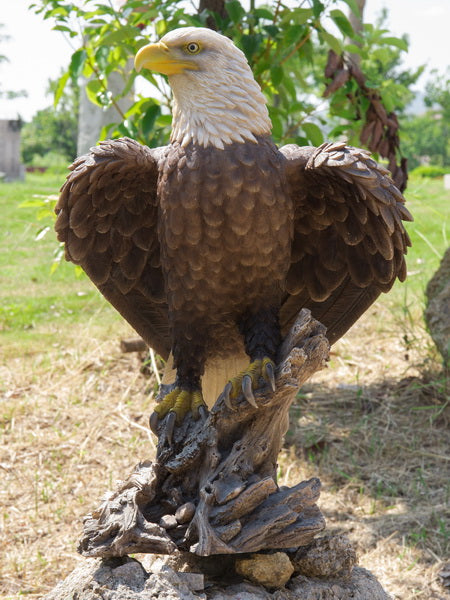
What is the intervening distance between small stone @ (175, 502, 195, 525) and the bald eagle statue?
336mm

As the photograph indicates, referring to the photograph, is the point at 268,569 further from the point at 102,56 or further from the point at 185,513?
the point at 102,56

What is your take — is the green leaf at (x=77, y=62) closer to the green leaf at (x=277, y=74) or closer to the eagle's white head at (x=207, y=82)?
the green leaf at (x=277, y=74)

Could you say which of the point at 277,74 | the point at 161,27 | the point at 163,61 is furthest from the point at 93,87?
the point at 163,61

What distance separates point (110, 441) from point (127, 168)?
2395 mm

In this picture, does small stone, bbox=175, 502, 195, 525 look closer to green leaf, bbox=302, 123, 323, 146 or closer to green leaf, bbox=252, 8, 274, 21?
green leaf, bbox=302, 123, 323, 146

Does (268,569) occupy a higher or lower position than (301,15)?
lower

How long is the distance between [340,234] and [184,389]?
0.76 meters

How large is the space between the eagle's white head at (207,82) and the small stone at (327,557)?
1.26 m

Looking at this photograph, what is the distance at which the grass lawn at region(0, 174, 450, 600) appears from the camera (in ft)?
10.1

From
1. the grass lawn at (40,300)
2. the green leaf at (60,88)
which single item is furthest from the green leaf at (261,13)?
the grass lawn at (40,300)

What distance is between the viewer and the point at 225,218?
2076mm

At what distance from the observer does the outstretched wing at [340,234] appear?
207 cm

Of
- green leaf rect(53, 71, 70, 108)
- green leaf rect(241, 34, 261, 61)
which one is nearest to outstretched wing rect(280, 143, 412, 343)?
green leaf rect(241, 34, 261, 61)

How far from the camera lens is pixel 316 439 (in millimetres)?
4121
